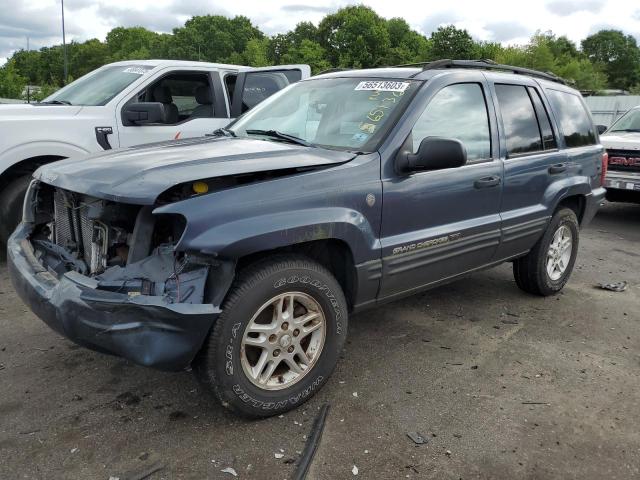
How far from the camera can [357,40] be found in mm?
61375

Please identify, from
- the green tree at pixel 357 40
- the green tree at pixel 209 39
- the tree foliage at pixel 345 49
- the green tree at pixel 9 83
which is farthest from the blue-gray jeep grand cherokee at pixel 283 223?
the green tree at pixel 209 39

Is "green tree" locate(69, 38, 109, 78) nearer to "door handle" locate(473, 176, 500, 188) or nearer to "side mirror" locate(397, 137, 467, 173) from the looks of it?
"door handle" locate(473, 176, 500, 188)

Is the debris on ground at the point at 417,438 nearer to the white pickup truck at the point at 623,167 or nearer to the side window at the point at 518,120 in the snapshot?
the side window at the point at 518,120

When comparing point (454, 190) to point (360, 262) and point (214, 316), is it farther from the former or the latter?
point (214, 316)

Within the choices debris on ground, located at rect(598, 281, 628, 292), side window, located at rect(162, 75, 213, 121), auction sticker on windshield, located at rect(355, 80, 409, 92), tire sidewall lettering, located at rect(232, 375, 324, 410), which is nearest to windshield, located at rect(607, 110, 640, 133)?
debris on ground, located at rect(598, 281, 628, 292)

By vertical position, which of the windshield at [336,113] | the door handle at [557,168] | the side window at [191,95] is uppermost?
the side window at [191,95]

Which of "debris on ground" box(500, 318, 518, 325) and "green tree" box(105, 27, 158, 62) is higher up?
"green tree" box(105, 27, 158, 62)

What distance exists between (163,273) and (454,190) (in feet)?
6.28

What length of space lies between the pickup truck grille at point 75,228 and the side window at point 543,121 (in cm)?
339

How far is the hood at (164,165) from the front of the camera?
8.30 feet

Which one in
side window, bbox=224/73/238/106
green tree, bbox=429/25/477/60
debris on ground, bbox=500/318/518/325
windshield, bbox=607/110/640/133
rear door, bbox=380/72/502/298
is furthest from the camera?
green tree, bbox=429/25/477/60

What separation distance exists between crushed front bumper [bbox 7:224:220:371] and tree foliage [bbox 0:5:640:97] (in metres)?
47.2

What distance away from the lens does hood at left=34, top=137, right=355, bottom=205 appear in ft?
8.30

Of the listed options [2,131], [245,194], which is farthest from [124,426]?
[2,131]
